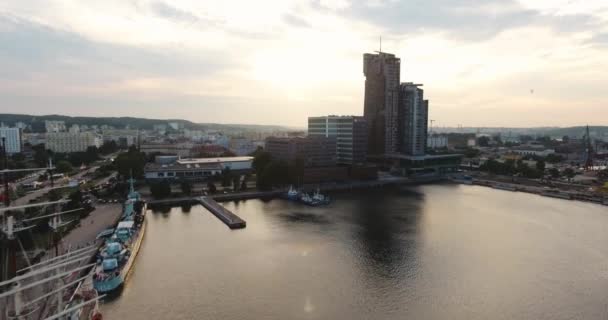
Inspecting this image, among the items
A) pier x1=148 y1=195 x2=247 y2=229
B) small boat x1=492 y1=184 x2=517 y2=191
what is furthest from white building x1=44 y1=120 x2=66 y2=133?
small boat x1=492 y1=184 x2=517 y2=191

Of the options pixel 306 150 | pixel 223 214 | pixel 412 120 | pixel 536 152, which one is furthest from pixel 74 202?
pixel 536 152

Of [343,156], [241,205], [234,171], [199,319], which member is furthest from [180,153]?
[199,319]

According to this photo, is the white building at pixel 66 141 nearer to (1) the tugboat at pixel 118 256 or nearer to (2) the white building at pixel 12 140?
(2) the white building at pixel 12 140

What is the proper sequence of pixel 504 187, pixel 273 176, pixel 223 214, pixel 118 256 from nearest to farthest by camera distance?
pixel 118 256 < pixel 223 214 < pixel 273 176 < pixel 504 187

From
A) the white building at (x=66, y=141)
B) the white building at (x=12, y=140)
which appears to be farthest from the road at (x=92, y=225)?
the white building at (x=66, y=141)

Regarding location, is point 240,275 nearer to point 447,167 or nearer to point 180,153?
point 447,167

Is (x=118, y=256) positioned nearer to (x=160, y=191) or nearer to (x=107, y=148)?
(x=160, y=191)

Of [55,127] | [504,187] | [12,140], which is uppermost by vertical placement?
[55,127]
